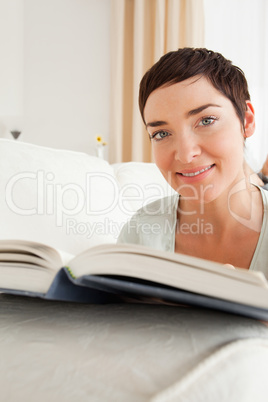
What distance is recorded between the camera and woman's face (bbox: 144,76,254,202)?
1071 mm

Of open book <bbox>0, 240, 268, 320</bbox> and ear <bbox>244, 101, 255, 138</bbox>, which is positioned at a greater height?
ear <bbox>244, 101, 255, 138</bbox>

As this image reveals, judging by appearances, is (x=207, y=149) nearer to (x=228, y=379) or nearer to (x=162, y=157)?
(x=162, y=157)

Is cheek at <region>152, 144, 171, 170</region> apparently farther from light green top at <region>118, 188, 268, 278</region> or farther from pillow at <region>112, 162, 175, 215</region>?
pillow at <region>112, 162, 175, 215</region>

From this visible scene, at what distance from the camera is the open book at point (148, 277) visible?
0.49 meters

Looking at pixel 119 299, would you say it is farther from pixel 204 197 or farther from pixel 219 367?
pixel 204 197

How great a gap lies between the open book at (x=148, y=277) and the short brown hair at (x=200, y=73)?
2.21 feet

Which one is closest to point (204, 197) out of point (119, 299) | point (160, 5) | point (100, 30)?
point (119, 299)

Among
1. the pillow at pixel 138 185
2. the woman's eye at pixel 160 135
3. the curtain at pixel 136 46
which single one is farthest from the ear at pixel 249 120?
the curtain at pixel 136 46

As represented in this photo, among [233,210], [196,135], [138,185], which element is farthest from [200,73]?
[138,185]

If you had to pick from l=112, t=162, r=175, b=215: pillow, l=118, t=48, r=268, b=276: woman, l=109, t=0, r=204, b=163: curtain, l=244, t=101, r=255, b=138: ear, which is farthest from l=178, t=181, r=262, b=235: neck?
l=109, t=0, r=204, b=163: curtain

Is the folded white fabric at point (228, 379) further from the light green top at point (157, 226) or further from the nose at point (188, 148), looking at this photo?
the light green top at point (157, 226)

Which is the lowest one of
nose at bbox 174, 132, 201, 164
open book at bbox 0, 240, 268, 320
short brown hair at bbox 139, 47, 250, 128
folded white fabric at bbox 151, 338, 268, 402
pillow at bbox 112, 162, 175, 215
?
pillow at bbox 112, 162, 175, 215

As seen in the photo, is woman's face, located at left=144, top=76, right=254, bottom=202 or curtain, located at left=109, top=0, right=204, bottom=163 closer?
woman's face, located at left=144, top=76, right=254, bottom=202

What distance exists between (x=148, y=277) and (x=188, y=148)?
616 mm
